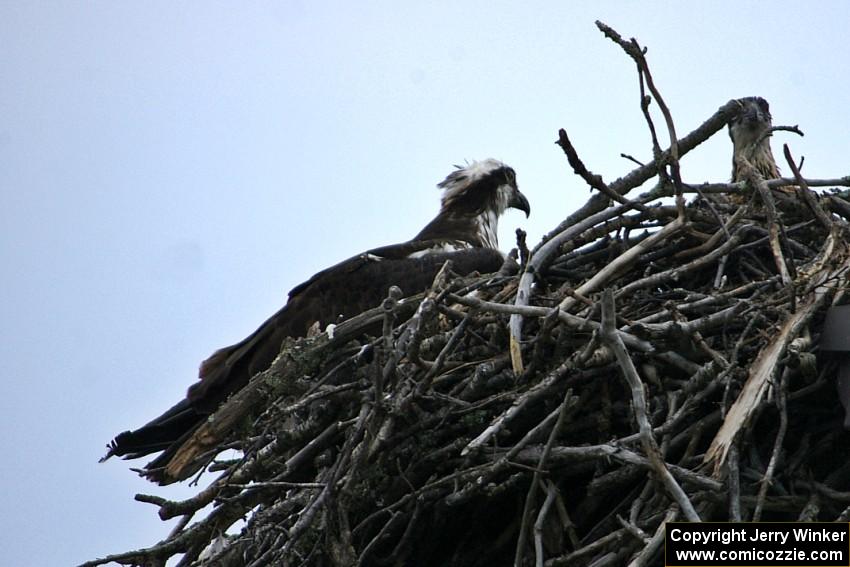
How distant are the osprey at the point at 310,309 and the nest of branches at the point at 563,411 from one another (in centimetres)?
60

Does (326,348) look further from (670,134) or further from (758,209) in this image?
(758,209)

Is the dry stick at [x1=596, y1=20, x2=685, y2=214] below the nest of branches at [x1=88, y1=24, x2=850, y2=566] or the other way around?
the other way around

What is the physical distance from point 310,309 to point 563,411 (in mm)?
2072

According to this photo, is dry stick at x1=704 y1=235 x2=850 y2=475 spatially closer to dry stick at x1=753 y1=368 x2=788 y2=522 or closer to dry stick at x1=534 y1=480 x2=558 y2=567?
dry stick at x1=753 y1=368 x2=788 y2=522

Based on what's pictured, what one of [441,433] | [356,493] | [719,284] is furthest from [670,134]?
[356,493]

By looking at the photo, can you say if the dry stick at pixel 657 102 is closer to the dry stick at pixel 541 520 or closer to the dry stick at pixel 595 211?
the dry stick at pixel 595 211

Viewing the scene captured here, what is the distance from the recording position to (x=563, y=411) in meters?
4.28

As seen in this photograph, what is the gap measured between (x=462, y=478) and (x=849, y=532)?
52.7 inches

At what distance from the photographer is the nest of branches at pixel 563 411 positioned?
168 inches

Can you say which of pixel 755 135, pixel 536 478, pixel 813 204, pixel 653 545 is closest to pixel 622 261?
pixel 813 204

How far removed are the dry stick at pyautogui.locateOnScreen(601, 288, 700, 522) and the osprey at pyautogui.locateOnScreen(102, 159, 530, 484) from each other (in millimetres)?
2000

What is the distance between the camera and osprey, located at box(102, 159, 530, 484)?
5.69m

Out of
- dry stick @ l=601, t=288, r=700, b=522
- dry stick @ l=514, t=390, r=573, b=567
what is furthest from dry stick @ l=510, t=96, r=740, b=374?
dry stick @ l=601, t=288, r=700, b=522

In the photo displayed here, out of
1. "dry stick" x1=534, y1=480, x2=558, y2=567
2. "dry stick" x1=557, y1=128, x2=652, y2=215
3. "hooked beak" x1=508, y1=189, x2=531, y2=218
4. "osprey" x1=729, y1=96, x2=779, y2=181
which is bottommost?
"dry stick" x1=534, y1=480, x2=558, y2=567
